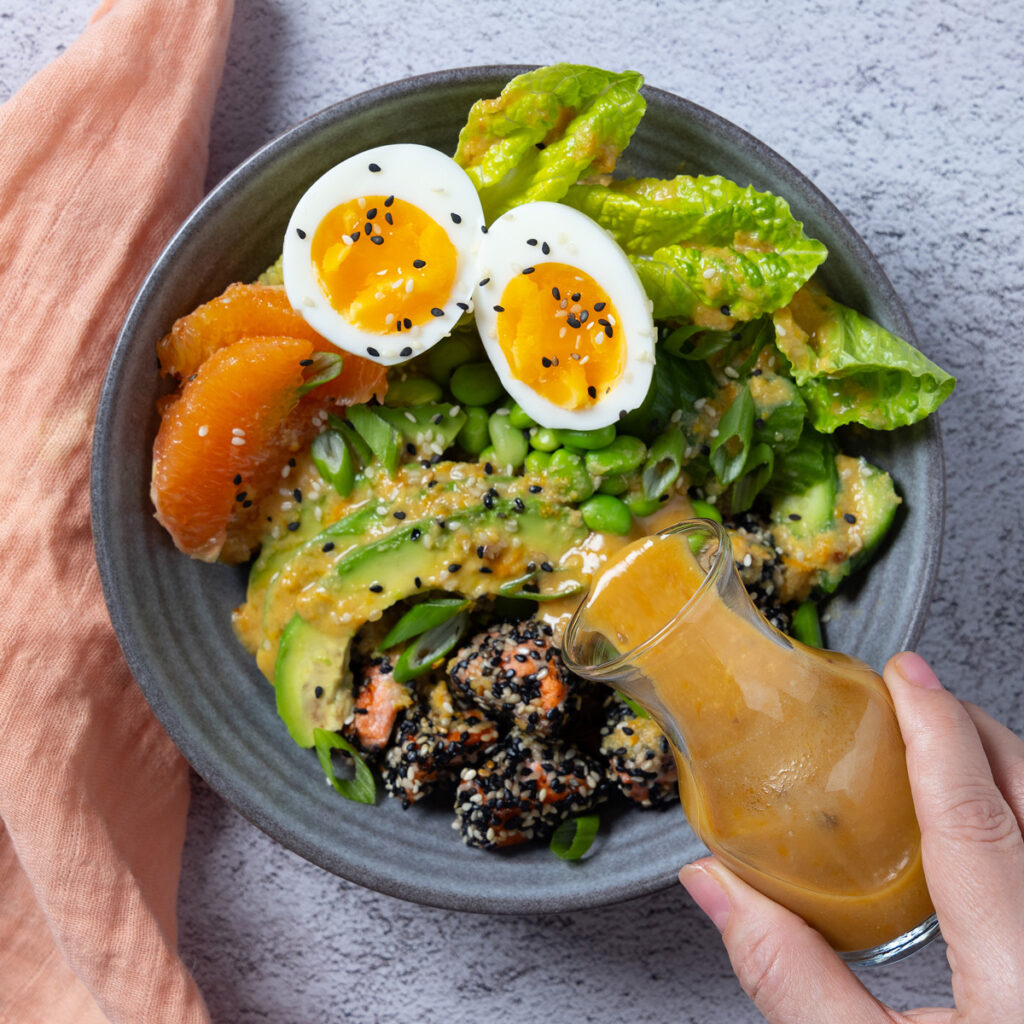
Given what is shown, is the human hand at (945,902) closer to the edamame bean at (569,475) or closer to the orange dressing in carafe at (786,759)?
the orange dressing in carafe at (786,759)

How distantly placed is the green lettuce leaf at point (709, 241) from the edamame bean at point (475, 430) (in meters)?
0.44

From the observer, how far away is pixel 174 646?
6.54 ft

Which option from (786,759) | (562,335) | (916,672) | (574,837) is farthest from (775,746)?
(562,335)

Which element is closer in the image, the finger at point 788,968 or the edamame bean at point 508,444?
the finger at point 788,968

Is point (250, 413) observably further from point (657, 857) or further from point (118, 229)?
point (657, 857)

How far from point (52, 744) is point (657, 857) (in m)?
1.31

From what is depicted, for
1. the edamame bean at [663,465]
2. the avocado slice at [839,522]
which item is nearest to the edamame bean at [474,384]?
the edamame bean at [663,465]

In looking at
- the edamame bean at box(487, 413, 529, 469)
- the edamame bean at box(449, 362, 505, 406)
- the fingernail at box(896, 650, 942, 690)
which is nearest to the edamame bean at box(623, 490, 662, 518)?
the edamame bean at box(487, 413, 529, 469)

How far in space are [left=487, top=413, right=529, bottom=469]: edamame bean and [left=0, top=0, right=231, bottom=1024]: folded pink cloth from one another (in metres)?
0.89

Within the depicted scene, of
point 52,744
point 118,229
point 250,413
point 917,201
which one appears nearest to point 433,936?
point 52,744

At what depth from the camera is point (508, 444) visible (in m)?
2.02

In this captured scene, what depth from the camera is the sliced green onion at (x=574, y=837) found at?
1997mm

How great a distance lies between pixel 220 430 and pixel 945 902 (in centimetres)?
151

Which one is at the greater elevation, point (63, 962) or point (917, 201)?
point (917, 201)
